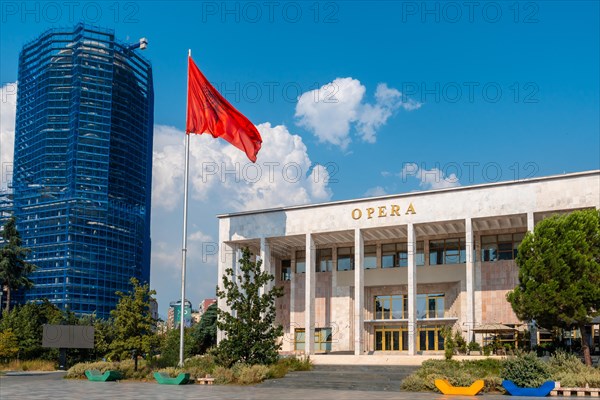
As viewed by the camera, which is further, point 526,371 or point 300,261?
point 300,261

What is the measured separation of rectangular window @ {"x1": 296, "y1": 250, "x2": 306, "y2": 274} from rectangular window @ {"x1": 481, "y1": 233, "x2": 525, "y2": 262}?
1582 cm

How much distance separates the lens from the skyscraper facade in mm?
143750

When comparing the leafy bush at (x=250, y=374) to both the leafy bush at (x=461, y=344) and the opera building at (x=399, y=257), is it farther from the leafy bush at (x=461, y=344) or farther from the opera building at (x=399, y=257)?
the opera building at (x=399, y=257)

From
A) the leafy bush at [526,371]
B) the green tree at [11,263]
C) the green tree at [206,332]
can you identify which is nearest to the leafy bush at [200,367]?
the leafy bush at [526,371]

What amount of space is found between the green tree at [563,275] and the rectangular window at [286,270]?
94.9 feet

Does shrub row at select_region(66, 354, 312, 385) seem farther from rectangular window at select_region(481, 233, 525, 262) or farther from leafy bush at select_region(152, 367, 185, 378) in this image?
rectangular window at select_region(481, 233, 525, 262)

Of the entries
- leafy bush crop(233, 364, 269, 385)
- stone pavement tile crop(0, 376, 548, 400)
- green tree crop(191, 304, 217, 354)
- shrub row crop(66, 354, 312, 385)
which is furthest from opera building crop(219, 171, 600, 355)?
stone pavement tile crop(0, 376, 548, 400)

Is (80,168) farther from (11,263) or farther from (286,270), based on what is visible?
(286,270)

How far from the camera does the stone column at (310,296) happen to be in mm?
52375

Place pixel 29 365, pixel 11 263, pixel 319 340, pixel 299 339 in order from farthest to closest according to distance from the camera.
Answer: pixel 11 263 < pixel 299 339 < pixel 319 340 < pixel 29 365

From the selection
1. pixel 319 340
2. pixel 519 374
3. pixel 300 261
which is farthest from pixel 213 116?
pixel 319 340

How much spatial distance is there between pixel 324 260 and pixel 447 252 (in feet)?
35.7

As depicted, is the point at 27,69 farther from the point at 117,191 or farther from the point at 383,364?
the point at 383,364

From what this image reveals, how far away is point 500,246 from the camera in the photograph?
50.5 meters
